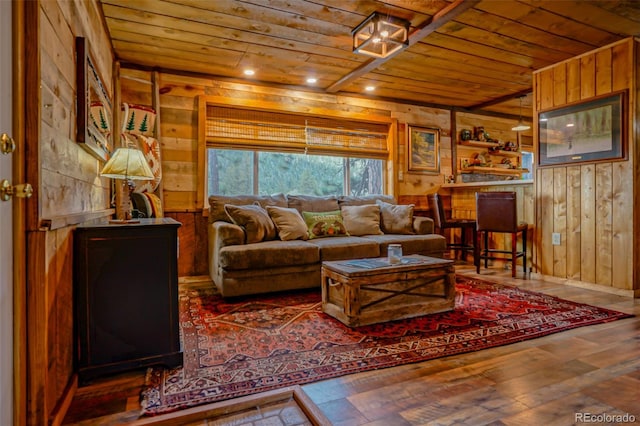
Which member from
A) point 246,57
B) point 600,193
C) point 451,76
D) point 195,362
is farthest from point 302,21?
point 600,193

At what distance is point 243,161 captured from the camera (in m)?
4.28

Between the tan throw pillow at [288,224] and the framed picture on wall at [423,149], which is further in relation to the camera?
the framed picture on wall at [423,149]

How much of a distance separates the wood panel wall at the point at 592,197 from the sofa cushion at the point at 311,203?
7.44 ft

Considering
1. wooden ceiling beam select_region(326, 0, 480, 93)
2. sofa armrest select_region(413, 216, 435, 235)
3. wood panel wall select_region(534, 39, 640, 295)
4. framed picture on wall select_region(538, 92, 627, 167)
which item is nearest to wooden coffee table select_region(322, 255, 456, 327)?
sofa armrest select_region(413, 216, 435, 235)

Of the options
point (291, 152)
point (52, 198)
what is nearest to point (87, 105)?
point (52, 198)

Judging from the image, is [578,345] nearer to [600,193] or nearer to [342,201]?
[600,193]

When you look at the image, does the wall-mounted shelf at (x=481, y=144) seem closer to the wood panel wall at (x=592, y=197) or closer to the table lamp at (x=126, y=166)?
the wood panel wall at (x=592, y=197)

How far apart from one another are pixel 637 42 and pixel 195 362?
14.1ft

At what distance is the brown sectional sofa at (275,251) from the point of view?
2902 millimetres

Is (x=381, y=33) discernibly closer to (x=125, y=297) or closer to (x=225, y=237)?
(x=225, y=237)

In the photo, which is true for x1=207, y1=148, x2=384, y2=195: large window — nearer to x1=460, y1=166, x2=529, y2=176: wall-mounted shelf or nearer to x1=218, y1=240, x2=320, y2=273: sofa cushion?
x1=218, y1=240, x2=320, y2=273: sofa cushion

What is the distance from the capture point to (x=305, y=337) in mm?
2143

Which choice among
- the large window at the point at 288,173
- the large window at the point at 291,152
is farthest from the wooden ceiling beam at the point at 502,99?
the large window at the point at 288,173

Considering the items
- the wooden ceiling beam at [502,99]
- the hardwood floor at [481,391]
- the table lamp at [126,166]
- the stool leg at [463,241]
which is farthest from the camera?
the wooden ceiling beam at [502,99]
